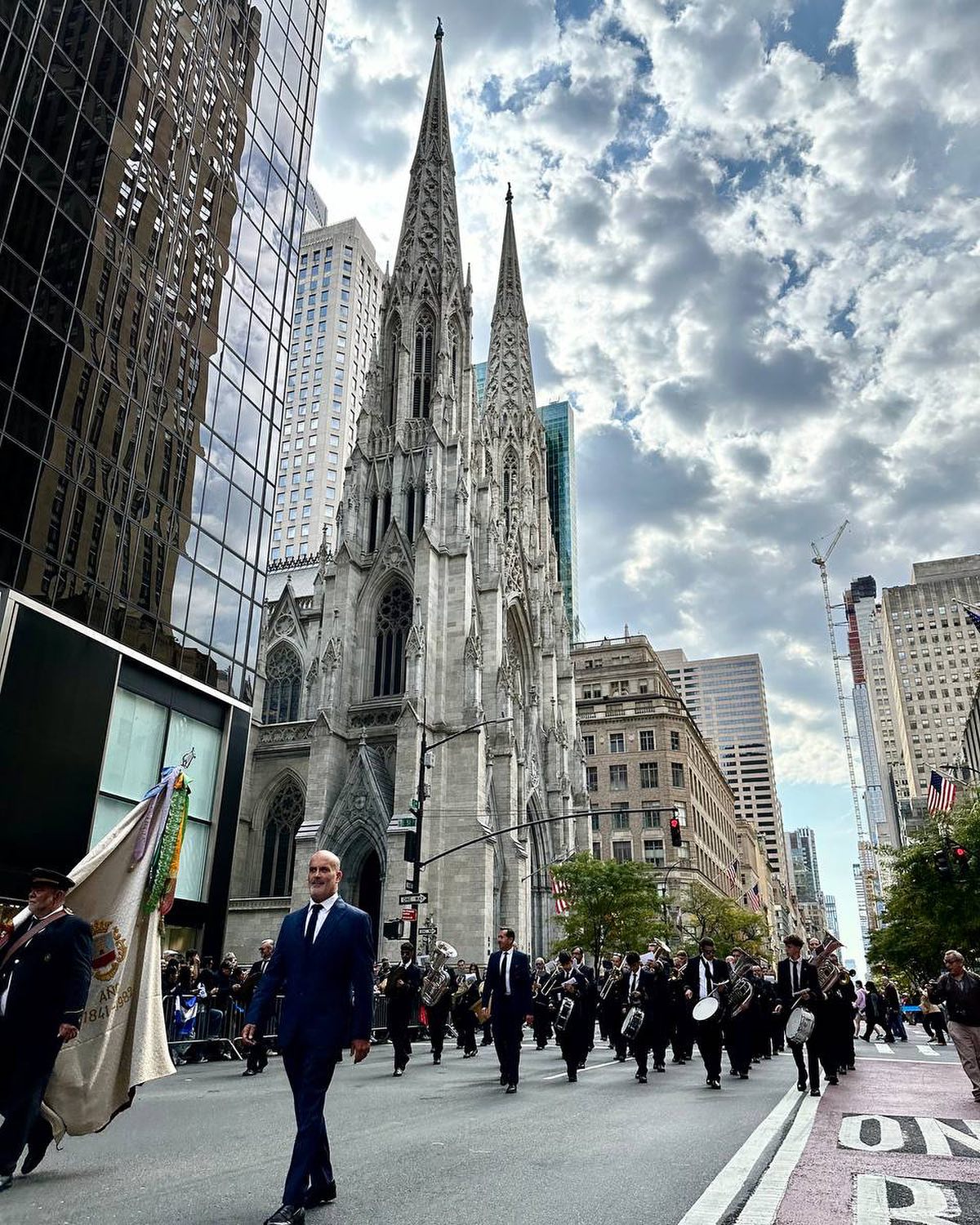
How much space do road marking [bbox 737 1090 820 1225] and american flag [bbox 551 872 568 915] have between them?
1316 inches

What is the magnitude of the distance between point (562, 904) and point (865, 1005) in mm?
15374

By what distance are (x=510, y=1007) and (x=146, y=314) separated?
20.8 metres

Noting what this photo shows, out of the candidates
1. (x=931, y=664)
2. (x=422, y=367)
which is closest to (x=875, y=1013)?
(x=422, y=367)

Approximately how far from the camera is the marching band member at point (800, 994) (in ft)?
37.3

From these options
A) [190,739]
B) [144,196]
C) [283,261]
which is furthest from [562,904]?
[144,196]

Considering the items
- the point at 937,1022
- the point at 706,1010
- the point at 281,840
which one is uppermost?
the point at 281,840

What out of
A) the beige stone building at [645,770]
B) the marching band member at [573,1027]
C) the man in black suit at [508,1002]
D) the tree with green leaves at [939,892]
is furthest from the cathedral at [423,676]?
the man in black suit at [508,1002]

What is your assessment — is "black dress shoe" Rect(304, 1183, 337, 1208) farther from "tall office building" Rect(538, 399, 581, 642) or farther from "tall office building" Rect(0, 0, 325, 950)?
"tall office building" Rect(538, 399, 581, 642)

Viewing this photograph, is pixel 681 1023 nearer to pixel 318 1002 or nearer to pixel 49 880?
pixel 318 1002

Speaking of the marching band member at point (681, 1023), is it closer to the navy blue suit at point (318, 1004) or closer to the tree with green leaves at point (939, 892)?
the tree with green leaves at point (939, 892)

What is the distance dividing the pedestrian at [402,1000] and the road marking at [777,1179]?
23.7 ft

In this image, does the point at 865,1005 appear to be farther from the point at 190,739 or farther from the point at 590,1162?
the point at 590,1162

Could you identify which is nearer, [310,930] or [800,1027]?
[310,930]

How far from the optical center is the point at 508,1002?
40.7ft
